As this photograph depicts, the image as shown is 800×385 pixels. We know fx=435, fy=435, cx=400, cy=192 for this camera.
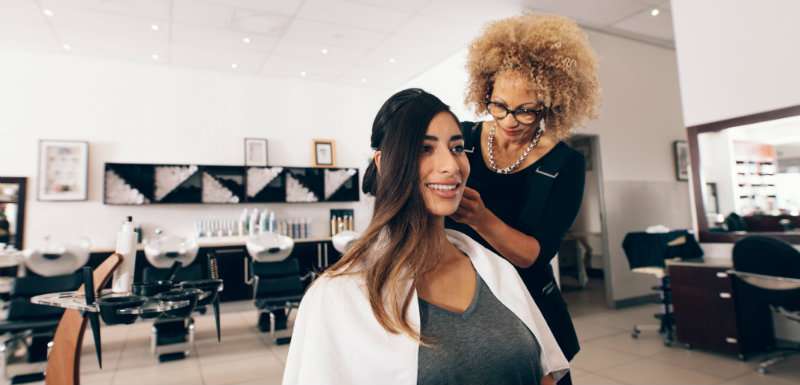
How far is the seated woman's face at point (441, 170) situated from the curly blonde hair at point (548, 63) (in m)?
0.37

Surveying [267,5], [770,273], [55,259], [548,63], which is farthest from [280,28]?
[770,273]

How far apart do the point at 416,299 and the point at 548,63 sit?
77 cm

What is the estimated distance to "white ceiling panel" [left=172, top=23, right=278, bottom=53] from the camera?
462cm

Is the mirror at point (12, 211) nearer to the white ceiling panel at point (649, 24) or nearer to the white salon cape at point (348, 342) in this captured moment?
the white salon cape at point (348, 342)

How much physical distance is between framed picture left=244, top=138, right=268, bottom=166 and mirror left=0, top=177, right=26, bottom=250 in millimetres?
2440

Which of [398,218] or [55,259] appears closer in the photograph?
[398,218]

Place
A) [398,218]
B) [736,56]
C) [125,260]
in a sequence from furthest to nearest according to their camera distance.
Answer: [736,56]
[125,260]
[398,218]

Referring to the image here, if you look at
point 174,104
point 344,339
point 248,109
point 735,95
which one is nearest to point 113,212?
point 174,104

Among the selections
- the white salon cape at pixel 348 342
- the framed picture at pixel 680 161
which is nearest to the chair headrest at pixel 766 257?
the white salon cape at pixel 348 342

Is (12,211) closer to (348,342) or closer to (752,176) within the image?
(348,342)

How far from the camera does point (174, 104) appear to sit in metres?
5.67

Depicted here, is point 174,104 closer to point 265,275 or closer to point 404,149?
point 265,275

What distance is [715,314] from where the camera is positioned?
334 centimetres

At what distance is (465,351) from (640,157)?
5502 millimetres
